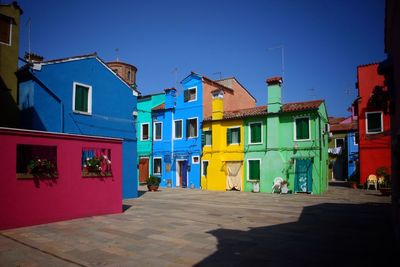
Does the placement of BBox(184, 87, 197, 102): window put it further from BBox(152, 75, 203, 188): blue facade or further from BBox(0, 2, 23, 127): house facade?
BBox(0, 2, 23, 127): house facade

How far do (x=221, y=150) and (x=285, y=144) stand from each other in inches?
224

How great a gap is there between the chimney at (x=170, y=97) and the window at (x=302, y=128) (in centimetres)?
1218

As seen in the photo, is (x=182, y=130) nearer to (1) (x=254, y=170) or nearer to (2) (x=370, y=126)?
(1) (x=254, y=170)

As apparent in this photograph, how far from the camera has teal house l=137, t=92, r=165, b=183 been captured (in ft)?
101

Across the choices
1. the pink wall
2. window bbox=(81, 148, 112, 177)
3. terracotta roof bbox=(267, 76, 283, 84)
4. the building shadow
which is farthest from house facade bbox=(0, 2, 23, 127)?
terracotta roof bbox=(267, 76, 283, 84)

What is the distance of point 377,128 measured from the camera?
25125 mm

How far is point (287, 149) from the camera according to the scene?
75.0 ft

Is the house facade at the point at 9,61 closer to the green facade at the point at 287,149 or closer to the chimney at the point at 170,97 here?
the chimney at the point at 170,97

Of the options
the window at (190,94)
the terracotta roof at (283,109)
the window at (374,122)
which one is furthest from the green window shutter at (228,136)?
the window at (374,122)

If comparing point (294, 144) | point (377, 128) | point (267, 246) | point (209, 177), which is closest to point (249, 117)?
point (294, 144)

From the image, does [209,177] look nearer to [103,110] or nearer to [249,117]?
[249,117]

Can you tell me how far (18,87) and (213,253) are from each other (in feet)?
45.8

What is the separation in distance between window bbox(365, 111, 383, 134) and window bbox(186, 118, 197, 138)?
587 inches

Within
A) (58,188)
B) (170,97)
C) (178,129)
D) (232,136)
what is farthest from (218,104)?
(58,188)
